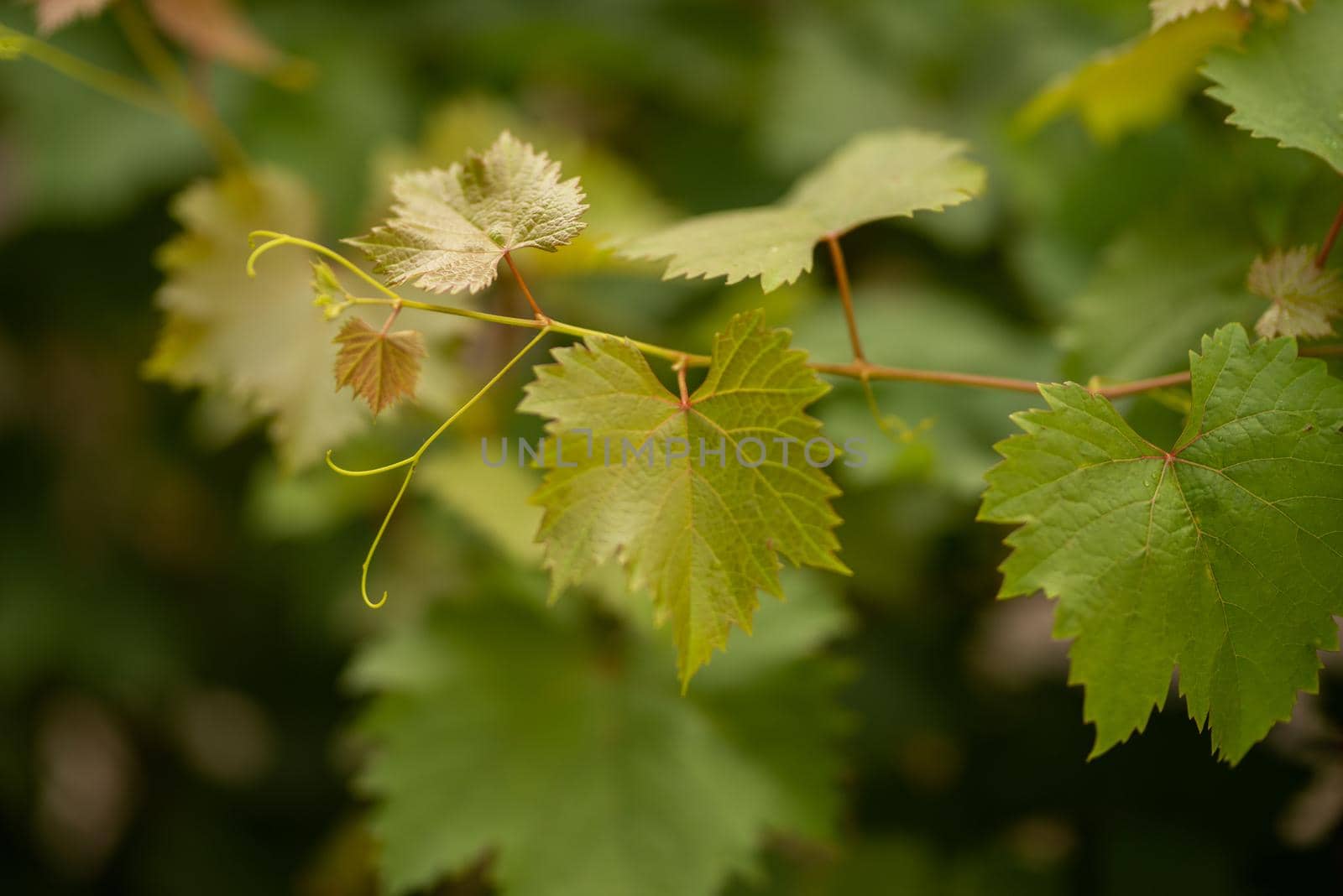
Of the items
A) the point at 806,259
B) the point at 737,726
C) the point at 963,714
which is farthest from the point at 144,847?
the point at 806,259

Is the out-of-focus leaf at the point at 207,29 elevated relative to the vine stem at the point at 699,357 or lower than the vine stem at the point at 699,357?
elevated

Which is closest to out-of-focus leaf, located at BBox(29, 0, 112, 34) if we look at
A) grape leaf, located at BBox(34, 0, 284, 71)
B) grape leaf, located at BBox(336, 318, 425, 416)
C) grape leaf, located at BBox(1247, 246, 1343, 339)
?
grape leaf, located at BBox(34, 0, 284, 71)

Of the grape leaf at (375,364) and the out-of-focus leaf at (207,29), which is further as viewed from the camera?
the out-of-focus leaf at (207,29)

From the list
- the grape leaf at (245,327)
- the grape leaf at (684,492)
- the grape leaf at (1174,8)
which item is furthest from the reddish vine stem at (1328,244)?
the grape leaf at (245,327)

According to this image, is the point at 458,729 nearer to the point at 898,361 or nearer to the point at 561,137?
the point at 898,361

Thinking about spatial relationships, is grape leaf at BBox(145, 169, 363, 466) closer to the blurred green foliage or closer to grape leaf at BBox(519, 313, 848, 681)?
the blurred green foliage

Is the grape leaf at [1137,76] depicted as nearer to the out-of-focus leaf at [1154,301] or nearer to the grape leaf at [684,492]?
the out-of-focus leaf at [1154,301]
